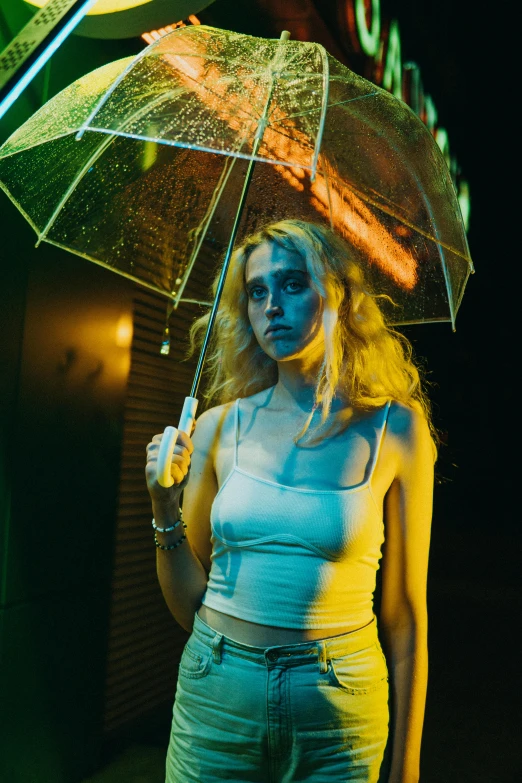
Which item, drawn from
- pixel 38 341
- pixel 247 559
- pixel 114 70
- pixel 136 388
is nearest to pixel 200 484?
pixel 247 559

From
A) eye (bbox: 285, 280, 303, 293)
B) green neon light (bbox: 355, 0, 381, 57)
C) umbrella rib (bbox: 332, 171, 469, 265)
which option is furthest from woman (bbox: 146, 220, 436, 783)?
green neon light (bbox: 355, 0, 381, 57)

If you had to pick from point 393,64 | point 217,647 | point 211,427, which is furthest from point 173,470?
point 393,64

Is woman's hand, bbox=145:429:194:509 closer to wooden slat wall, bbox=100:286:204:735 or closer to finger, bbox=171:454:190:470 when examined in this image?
finger, bbox=171:454:190:470

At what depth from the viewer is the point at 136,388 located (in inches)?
179

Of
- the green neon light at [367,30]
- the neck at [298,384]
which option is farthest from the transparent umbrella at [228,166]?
the green neon light at [367,30]

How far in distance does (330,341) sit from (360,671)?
1.07 metres

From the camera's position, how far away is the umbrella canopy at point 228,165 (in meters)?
1.96

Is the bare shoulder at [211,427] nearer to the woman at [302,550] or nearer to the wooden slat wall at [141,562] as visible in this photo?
the woman at [302,550]

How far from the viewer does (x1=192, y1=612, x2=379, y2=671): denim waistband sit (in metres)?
1.84

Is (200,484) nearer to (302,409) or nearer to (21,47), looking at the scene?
(302,409)

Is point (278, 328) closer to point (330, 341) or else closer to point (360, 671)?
point (330, 341)

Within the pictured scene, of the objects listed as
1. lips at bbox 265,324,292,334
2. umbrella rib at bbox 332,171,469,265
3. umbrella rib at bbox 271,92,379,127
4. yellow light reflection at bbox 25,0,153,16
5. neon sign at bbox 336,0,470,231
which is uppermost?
neon sign at bbox 336,0,470,231

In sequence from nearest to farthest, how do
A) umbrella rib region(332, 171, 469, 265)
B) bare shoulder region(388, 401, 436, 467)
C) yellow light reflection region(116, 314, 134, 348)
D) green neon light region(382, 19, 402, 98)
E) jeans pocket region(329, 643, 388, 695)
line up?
jeans pocket region(329, 643, 388, 695) < bare shoulder region(388, 401, 436, 467) < umbrella rib region(332, 171, 469, 265) < yellow light reflection region(116, 314, 134, 348) < green neon light region(382, 19, 402, 98)

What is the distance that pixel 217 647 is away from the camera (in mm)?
1921
